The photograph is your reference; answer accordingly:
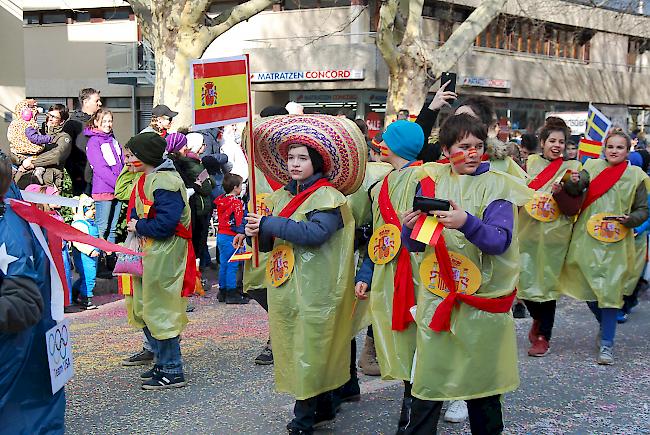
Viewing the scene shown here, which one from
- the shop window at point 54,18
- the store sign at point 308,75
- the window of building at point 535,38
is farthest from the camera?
the shop window at point 54,18

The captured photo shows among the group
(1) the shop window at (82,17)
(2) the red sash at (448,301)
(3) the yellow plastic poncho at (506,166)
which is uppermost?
(1) the shop window at (82,17)

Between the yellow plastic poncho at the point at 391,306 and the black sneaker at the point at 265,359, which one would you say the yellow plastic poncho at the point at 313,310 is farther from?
the black sneaker at the point at 265,359

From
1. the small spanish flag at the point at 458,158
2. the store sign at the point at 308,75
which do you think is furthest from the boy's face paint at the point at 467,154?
the store sign at the point at 308,75

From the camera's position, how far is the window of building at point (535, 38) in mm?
32156

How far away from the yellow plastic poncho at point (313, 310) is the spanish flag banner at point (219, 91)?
63 cm

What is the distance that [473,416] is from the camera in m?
3.86

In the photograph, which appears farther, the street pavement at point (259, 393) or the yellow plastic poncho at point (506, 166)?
the yellow plastic poncho at point (506, 166)

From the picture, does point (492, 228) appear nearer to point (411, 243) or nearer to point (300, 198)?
point (411, 243)

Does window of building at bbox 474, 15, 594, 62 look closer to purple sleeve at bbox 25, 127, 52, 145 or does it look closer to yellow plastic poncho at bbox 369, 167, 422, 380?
→ purple sleeve at bbox 25, 127, 52, 145

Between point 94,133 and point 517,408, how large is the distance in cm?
588

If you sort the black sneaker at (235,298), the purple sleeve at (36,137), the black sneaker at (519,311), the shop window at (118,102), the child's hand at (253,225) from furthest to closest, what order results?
the shop window at (118,102) → the purple sleeve at (36,137) → the black sneaker at (235,298) → the black sneaker at (519,311) → the child's hand at (253,225)

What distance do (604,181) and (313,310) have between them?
3232 millimetres

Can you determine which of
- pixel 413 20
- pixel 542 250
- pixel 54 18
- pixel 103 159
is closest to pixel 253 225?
pixel 542 250

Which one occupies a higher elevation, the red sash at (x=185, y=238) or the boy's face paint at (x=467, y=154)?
the boy's face paint at (x=467, y=154)
